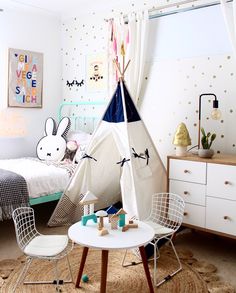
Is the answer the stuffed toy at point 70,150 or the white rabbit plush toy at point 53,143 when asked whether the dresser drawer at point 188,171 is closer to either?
the stuffed toy at point 70,150

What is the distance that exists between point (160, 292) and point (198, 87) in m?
2.06

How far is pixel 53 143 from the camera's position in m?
4.31

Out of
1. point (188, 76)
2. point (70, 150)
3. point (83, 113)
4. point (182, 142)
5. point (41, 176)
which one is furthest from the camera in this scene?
point (83, 113)

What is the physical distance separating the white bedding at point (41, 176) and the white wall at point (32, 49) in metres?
0.87

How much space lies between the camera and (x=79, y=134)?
174 inches

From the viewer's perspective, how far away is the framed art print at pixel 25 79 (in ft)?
14.7

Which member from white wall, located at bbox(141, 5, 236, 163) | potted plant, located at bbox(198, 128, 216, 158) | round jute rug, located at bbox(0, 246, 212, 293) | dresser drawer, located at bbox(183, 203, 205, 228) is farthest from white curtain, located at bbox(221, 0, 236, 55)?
round jute rug, located at bbox(0, 246, 212, 293)

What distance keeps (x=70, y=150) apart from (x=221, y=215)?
6.65ft

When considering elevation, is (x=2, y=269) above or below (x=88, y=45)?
below

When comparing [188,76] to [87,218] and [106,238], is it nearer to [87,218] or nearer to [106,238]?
[87,218]

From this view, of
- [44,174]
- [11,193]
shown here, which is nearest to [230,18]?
[44,174]

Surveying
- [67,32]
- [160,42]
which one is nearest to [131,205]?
[160,42]

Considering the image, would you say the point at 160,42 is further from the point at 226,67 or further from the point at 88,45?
the point at 88,45

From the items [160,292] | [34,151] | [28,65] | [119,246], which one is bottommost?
[160,292]
